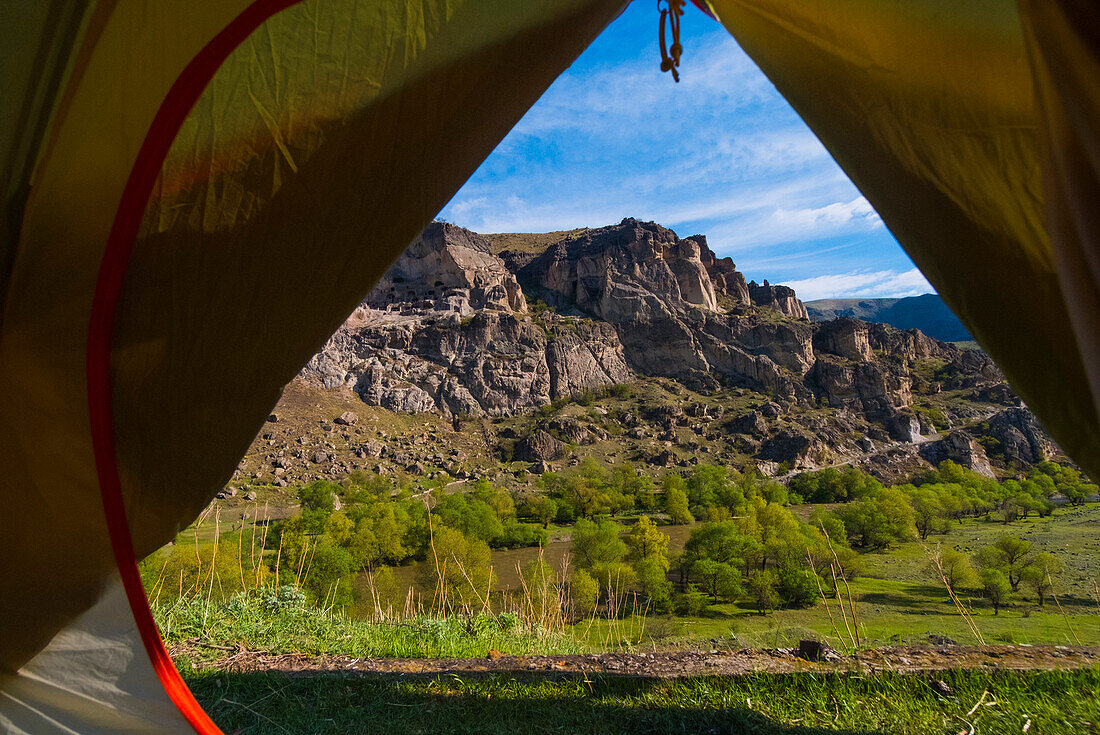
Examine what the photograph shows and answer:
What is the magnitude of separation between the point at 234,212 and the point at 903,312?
4556 inches

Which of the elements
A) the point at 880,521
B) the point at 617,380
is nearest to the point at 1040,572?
the point at 880,521

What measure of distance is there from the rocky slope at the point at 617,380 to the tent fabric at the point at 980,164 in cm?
3667

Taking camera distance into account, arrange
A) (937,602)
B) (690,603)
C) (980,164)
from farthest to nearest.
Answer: (690,603), (937,602), (980,164)

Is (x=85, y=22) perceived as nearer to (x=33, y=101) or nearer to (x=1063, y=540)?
(x=33, y=101)

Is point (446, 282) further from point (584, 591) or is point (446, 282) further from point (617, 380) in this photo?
point (584, 591)

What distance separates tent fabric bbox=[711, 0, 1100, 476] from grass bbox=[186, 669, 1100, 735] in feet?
3.27

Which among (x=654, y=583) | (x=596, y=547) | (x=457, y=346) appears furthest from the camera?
Result: (x=457, y=346)

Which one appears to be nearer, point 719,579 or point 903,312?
point 719,579

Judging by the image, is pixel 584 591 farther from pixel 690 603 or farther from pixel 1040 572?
pixel 1040 572

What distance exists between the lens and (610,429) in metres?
43.8

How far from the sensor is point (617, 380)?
51625mm

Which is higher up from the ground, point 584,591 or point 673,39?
point 673,39

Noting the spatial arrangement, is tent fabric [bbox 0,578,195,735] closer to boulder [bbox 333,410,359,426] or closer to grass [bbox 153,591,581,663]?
grass [bbox 153,591,581,663]

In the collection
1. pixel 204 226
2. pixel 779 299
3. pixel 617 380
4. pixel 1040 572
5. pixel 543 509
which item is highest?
pixel 779 299
